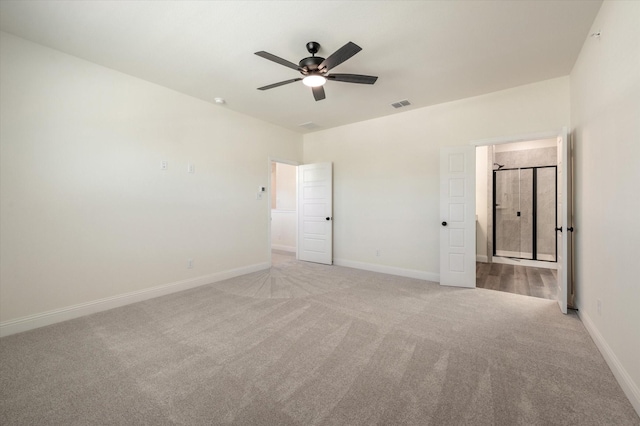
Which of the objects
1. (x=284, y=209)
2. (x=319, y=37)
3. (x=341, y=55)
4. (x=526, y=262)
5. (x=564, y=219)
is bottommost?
(x=526, y=262)

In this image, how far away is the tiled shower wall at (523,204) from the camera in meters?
5.68

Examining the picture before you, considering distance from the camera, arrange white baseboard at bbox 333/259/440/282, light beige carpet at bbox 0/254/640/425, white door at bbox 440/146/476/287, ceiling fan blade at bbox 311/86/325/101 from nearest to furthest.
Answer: light beige carpet at bbox 0/254/640/425 < ceiling fan blade at bbox 311/86/325/101 < white door at bbox 440/146/476/287 < white baseboard at bbox 333/259/440/282

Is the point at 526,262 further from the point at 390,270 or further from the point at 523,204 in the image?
the point at 390,270

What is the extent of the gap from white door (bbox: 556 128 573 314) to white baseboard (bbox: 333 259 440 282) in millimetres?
1541

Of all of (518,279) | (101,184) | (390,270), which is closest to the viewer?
(101,184)

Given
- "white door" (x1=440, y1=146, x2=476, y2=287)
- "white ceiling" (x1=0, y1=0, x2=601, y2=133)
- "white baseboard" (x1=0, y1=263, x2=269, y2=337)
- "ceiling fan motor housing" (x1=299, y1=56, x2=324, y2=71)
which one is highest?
"white ceiling" (x1=0, y1=0, x2=601, y2=133)

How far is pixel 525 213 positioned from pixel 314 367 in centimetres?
629

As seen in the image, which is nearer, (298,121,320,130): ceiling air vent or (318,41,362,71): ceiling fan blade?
(318,41,362,71): ceiling fan blade

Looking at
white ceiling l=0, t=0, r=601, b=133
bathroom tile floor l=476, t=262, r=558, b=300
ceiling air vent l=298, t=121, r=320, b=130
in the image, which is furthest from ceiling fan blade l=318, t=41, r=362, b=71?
bathroom tile floor l=476, t=262, r=558, b=300

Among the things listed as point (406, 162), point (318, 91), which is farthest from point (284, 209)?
point (318, 91)

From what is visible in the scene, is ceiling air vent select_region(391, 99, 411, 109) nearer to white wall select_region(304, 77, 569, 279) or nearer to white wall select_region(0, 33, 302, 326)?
white wall select_region(304, 77, 569, 279)

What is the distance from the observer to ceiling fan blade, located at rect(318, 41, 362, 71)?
2.17 metres

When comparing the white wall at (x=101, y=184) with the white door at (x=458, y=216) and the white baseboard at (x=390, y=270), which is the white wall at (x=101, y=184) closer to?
the white baseboard at (x=390, y=270)

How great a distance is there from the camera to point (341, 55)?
234 cm
